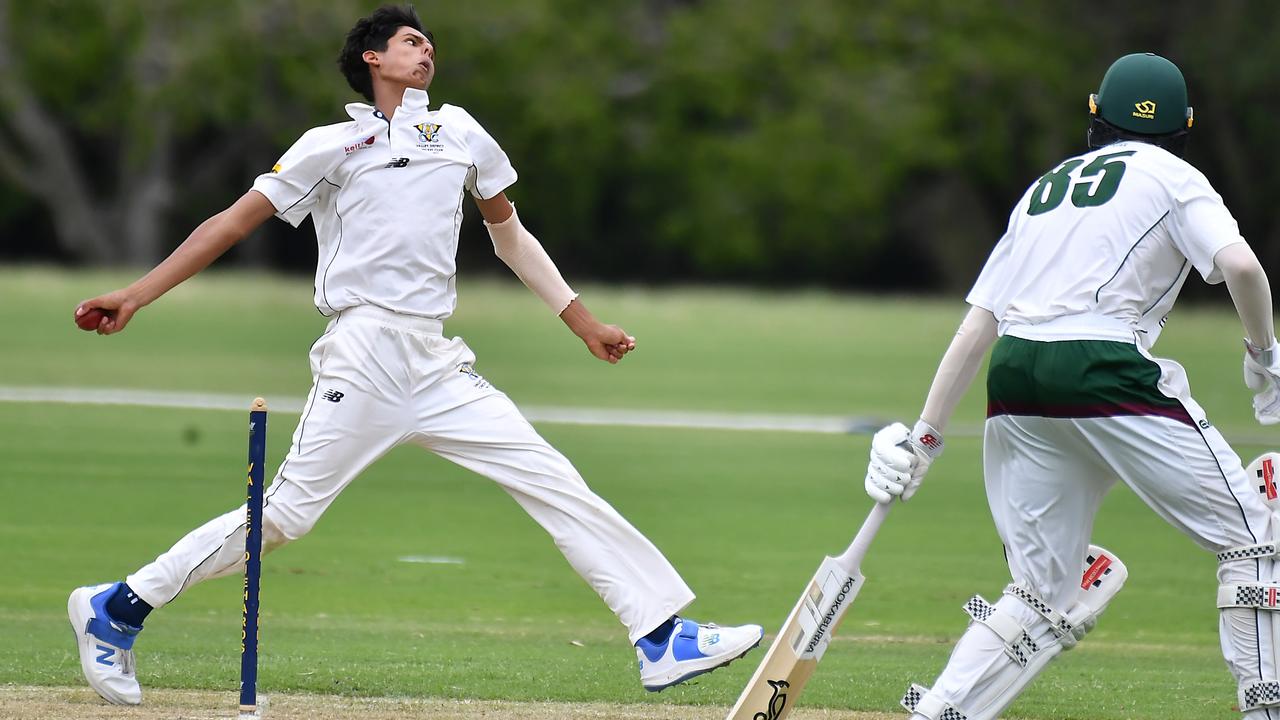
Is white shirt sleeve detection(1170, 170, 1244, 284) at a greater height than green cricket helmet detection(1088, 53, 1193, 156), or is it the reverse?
green cricket helmet detection(1088, 53, 1193, 156)

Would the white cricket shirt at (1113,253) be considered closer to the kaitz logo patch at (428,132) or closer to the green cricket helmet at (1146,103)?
the green cricket helmet at (1146,103)

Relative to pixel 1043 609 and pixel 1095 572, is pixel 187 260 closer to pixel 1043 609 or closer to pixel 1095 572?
pixel 1043 609

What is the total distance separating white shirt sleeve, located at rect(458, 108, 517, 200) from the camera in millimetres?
5633

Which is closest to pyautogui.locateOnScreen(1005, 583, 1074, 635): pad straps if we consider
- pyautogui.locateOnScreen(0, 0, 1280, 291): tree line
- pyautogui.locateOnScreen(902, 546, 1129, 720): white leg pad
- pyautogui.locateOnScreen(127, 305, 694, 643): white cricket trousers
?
pyautogui.locateOnScreen(902, 546, 1129, 720): white leg pad

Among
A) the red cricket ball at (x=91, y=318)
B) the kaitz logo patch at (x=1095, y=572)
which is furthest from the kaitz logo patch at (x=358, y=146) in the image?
the kaitz logo patch at (x=1095, y=572)

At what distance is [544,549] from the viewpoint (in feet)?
31.3

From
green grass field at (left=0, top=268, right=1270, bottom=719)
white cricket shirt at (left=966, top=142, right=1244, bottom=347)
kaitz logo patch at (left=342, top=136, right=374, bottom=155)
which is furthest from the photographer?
green grass field at (left=0, top=268, right=1270, bottom=719)

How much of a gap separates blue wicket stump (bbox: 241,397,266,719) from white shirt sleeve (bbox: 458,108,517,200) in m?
1.15

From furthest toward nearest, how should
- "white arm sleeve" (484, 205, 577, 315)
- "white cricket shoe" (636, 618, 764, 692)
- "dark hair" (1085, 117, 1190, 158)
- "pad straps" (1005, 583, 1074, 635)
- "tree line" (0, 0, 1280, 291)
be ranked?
"tree line" (0, 0, 1280, 291) → "white arm sleeve" (484, 205, 577, 315) → "white cricket shoe" (636, 618, 764, 692) → "dark hair" (1085, 117, 1190, 158) → "pad straps" (1005, 583, 1074, 635)

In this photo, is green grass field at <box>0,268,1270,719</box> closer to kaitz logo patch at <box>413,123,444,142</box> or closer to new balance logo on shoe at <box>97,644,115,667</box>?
new balance logo on shoe at <box>97,644,115,667</box>

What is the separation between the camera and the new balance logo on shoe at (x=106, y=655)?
5387mm

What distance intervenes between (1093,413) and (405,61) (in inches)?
95.6

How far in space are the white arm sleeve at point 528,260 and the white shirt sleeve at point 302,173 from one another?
667 mm

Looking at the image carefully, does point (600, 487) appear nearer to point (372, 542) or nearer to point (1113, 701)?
point (372, 542)
